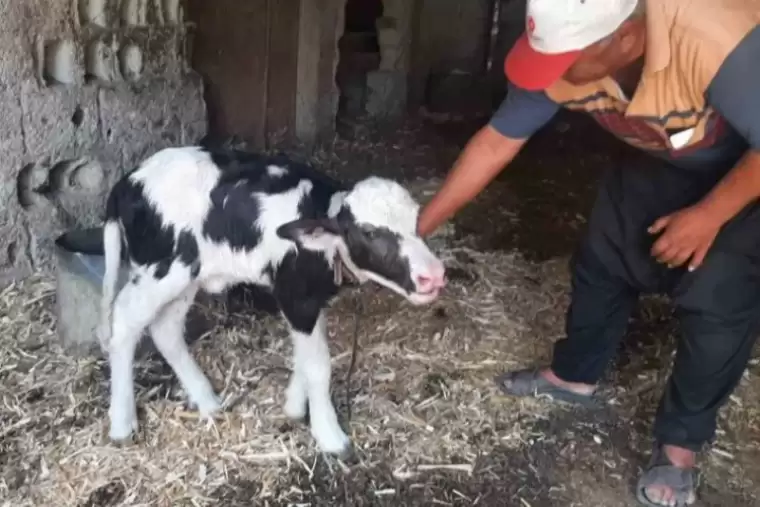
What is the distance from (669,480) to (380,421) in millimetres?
984

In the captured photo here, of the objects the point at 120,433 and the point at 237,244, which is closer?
the point at 237,244

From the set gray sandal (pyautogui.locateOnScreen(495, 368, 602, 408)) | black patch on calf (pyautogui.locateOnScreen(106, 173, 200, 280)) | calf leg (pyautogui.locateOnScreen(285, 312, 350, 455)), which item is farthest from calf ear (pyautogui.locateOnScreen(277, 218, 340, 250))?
gray sandal (pyautogui.locateOnScreen(495, 368, 602, 408))

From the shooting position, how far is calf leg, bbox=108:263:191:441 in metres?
2.76

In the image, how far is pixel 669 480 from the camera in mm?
2846

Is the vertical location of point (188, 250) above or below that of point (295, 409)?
above

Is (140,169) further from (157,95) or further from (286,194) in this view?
(157,95)

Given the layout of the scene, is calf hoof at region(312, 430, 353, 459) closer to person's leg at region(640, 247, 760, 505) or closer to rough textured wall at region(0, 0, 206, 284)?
person's leg at region(640, 247, 760, 505)

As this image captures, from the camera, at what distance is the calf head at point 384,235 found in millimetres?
2393

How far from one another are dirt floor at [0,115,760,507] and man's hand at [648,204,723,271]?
48cm

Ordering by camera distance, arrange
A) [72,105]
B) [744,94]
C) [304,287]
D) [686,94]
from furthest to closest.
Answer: [72,105], [304,287], [686,94], [744,94]

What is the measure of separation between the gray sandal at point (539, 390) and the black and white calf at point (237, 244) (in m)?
0.78

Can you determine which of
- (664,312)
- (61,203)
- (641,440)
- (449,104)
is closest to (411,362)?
(641,440)

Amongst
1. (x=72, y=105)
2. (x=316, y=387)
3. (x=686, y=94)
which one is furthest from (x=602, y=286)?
(x=72, y=105)

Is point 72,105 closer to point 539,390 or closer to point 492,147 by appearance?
point 492,147
